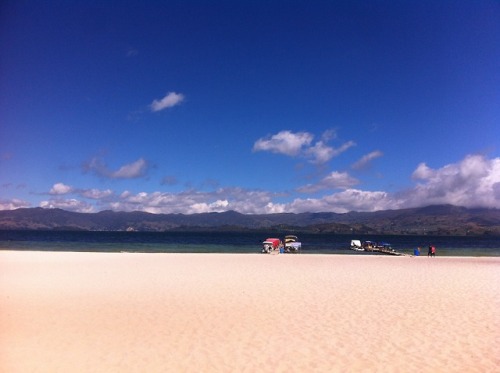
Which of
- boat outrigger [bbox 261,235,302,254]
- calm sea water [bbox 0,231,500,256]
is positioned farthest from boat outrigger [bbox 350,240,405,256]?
boat outrigger [bbox 261,235,302,254]

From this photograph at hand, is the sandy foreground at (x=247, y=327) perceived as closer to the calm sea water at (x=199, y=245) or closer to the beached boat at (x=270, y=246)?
the beached boat at (x=270, y=246)

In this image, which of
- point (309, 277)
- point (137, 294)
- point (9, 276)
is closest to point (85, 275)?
point (9, 276)

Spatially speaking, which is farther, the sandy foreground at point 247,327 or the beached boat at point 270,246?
the beached boat at point 270,246

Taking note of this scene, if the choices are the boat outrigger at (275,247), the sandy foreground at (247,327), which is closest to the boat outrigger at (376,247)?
the boat outrigger at (275,247)

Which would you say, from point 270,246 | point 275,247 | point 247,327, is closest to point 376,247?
point 275,247

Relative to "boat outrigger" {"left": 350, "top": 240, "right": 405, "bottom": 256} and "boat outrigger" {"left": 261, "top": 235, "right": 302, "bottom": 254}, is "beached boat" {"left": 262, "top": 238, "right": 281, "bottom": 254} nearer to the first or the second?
"boat outrigger" {"left": 261, "top": 235, "right": 302, "bottom": 254}

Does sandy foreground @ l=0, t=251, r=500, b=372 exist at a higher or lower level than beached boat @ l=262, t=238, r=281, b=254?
lower

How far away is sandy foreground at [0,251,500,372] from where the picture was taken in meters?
8.00

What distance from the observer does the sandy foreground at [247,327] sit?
26.2 ft

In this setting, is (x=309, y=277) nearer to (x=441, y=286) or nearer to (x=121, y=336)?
(x=441, y=286)

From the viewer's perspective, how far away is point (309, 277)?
2166cm

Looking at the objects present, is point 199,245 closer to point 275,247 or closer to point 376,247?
point 275,247

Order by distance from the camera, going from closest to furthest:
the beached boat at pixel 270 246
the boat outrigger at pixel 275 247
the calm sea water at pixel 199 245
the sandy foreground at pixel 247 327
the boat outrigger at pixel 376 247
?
the sandy foreground at pixel 247 327 < the beached boat at pixel 270 246 < the boat outrigger at pixel 275 247 < the boat outrigger at pixel 376 247 < the calm sea water at pixel 199 245

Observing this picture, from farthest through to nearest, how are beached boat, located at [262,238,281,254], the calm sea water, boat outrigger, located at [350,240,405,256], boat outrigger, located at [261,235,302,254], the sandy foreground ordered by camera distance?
the calm sea water → boat outrigger, located at [350,240,405,256] → boat outrigger, located at [261,235,302,254] → beached boat, located at [262,238,281,254] → the sandy foreground
